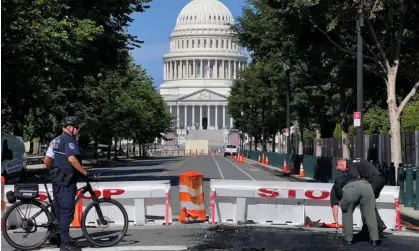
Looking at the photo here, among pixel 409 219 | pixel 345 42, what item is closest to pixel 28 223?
pixel 409 219

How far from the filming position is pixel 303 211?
48.6 ft

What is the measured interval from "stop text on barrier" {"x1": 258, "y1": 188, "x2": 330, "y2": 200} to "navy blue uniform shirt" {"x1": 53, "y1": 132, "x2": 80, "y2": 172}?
4764 mm

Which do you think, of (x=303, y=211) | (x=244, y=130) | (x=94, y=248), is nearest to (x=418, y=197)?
(x=303, y=211)

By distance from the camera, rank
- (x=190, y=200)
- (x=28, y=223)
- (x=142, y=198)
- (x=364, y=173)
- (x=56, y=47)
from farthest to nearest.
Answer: (x=56, y=47) → (x=190, y=200) → (x=142, y=198) → (x=364, y=173) → (x=28, y=223)

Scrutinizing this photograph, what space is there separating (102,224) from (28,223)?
3.63 feet

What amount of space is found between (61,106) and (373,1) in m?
23.4

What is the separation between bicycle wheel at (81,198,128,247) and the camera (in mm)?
11609

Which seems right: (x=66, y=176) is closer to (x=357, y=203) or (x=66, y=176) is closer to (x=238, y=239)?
(x=238, y=239)

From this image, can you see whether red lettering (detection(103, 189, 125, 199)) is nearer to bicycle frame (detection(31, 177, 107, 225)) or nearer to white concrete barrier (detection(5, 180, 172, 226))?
white concrete barrier (detection(5, 180, 172, 226))

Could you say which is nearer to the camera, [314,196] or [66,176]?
[66,176]

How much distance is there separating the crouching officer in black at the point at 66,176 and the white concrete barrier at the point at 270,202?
165 inches

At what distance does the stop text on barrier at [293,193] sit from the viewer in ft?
48.3

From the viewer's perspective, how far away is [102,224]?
11.9m

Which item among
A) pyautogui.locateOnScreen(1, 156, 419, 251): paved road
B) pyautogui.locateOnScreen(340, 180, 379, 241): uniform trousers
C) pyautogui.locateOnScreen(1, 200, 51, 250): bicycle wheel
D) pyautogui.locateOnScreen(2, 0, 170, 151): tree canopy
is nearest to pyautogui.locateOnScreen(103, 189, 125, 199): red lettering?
pyautogui.locateOnScreen(1, 156, 419, 251): paved road
